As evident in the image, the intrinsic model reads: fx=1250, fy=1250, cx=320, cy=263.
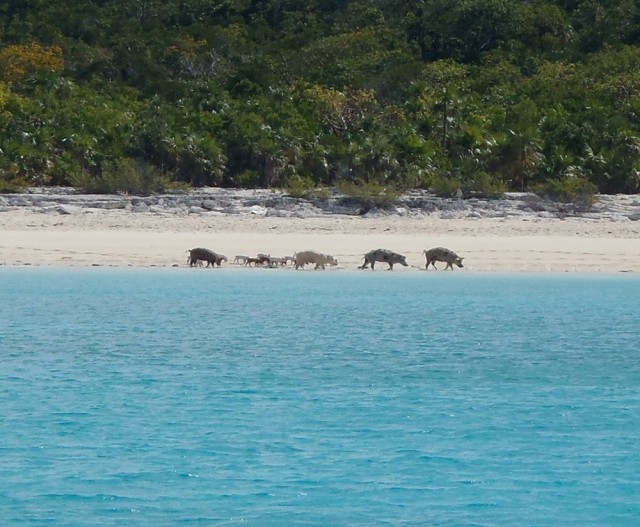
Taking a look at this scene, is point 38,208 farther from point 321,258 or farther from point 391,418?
point 391,418

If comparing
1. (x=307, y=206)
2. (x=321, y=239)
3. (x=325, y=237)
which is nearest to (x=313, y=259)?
(x=321, y=239)

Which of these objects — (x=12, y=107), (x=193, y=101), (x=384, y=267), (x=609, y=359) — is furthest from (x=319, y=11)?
(x=609, y=359)

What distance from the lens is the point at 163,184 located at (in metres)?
34.6

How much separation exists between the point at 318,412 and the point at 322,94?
112ft

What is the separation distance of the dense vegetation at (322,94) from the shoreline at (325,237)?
251 cm

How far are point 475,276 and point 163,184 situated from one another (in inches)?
481

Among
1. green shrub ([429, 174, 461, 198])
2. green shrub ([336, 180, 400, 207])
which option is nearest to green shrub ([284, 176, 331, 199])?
green shrub ([336, 180, 400, 207])

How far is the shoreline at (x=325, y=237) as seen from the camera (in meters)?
26.6

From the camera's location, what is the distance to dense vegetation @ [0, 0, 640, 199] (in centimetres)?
3669

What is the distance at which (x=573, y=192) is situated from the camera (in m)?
33.3

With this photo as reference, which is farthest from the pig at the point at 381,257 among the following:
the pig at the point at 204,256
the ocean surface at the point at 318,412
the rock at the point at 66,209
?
the rock at the point at 66,209

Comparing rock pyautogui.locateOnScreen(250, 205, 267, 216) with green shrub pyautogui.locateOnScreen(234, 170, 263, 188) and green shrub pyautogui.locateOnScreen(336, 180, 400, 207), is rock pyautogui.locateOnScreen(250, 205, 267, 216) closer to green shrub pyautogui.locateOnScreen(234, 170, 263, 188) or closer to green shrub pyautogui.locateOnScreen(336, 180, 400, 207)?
green shrub pyautogui.locateOnScreen(336, 180, 400, 207)

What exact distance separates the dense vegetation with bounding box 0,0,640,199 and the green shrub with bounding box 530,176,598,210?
84 mm

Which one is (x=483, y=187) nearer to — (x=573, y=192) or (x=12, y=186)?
(x=573, y=192)
